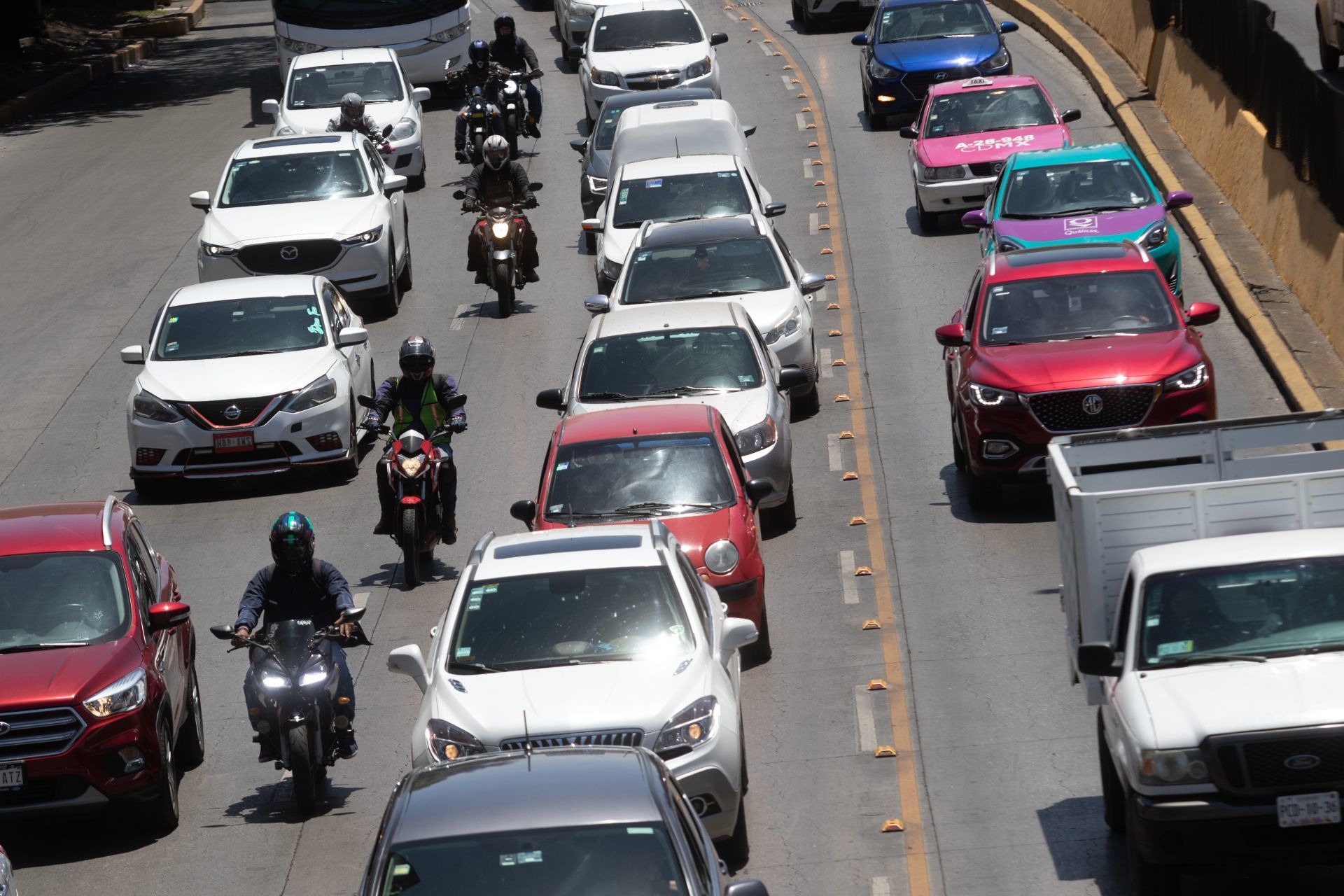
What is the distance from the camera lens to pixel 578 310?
1011 inches

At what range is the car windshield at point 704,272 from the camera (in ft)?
68.8

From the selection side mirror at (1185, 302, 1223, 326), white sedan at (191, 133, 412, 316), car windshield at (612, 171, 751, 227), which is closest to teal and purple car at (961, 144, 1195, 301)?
car windshield at (612, 171, 751, 227)

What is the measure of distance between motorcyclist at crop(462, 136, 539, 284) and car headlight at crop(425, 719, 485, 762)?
49.1 feet

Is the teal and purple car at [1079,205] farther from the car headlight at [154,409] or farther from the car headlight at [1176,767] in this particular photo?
the car headlight at [1176,767]

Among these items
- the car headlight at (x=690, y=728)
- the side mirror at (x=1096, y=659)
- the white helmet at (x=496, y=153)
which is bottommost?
the white helmet at (x=496, y=153)

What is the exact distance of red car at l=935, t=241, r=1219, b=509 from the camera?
1673 centimetres

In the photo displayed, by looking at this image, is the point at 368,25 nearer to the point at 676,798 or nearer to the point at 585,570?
the point at 585,570

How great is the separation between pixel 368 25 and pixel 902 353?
17928mm

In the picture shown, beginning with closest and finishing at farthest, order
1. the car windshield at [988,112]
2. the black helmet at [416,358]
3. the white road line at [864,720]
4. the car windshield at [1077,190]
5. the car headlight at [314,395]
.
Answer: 1. the white road line at [864,720]
2. the black helmet at [416,358]
3. the car headlight at [314,395]
4. the car windshield at [1077,190]
5. the car windshield at [988,112]

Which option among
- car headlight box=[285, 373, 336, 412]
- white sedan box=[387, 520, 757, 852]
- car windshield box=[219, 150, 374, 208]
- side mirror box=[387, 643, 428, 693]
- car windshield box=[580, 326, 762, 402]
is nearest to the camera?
white sedan box=[387, 520, 757, 852]

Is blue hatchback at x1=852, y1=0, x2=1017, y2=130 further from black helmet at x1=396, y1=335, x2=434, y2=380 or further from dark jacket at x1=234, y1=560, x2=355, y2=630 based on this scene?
dark jacket at x1=234, y1=560, x2=355, y2=630

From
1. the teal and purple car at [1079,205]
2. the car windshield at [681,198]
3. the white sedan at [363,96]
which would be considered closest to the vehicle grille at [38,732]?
the teal and purple car at [1079,205]

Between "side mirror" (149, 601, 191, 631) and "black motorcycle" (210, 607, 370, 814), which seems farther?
"side mirror" (149, 601, 191, 631)

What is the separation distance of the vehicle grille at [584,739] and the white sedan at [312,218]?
48.9ft
